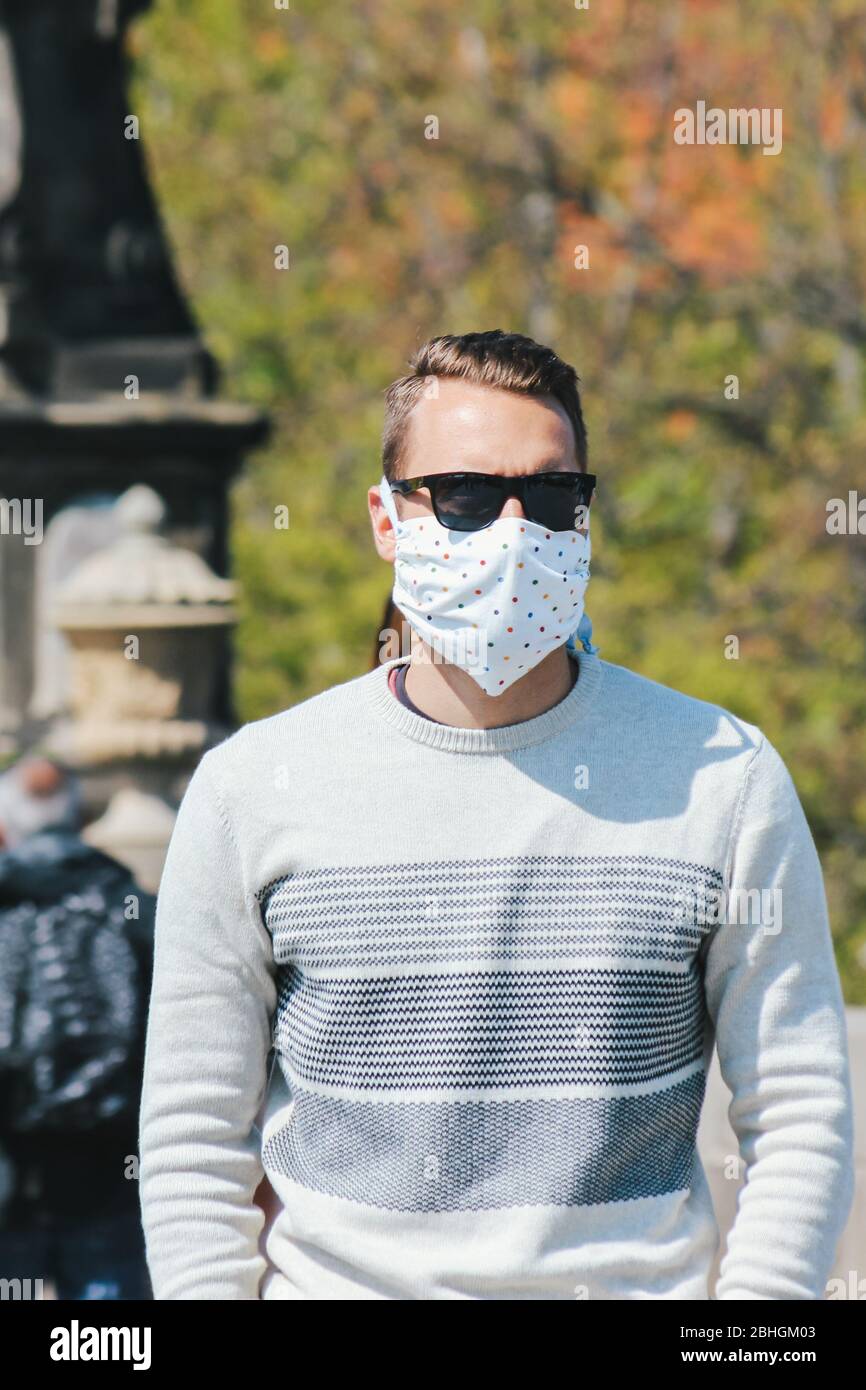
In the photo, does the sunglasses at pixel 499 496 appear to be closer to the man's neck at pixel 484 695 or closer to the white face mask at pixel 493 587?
the white face mask at pixel 493 587

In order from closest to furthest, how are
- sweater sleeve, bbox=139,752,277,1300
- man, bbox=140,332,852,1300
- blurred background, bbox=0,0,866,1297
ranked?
man, bbox=140,332,852,1300 → sweater sleeve, bbox=139,752,277,1300 → blurred background, bbox=0,0,866,1297

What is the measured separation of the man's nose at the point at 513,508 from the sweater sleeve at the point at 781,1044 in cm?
42

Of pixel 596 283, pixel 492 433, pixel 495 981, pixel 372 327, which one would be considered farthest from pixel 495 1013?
pixel 372 327

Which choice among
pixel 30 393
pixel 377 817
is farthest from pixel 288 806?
pixel 30 393

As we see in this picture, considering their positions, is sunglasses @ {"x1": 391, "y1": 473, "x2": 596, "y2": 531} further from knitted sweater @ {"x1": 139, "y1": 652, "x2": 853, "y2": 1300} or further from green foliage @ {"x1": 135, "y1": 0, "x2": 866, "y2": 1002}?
green foliage @ {"x1": 135, "y1": 0, "x2": 866, "y2": 1002}

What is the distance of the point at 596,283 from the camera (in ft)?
63.0

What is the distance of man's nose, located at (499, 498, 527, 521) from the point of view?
235cm

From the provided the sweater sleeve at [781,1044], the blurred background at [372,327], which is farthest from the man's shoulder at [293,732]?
the blurred background at [372,327]

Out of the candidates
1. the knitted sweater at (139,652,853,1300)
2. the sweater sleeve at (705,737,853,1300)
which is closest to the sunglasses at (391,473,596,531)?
the knitted sweater at (139,652,853,1300)

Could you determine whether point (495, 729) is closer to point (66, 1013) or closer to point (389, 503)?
point (389, 503)

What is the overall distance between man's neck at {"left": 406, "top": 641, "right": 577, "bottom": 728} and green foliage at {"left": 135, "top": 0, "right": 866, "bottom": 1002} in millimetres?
9791

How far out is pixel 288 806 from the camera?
2254 millimetres

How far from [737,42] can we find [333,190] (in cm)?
552

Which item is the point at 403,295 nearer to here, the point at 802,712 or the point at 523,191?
the point at 523,191
